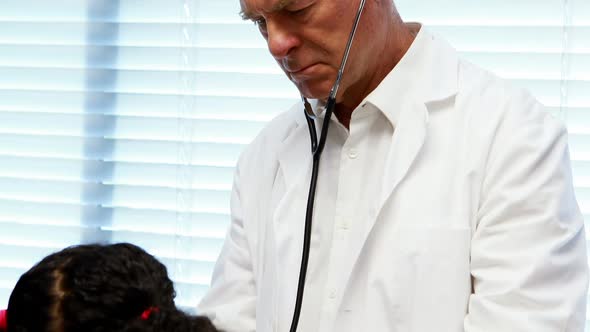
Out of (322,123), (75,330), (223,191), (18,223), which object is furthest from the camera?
(18,223)

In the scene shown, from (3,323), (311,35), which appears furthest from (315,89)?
(3,323)

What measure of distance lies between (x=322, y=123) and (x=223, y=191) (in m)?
0.62

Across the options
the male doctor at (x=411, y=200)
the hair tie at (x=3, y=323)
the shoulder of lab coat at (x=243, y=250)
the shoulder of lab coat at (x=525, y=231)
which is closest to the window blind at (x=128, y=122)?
the shoulder of lab coat at (x=243, y=250)

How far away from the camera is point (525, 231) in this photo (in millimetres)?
1309

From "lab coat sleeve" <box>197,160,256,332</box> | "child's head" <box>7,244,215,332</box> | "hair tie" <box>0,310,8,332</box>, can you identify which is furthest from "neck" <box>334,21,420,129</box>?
"hair tie" <box>0,310,8,332</box>

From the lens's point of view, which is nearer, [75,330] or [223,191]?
[75,330]

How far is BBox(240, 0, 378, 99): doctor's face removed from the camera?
1.39 m

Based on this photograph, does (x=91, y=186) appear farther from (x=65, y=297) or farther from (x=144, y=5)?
(x=65, y=297)

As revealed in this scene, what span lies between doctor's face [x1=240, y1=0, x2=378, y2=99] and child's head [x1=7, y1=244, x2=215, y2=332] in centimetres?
44

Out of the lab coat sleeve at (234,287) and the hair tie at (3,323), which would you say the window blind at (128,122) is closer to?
the lab coat sleeve at (234,287)

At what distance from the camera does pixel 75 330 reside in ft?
3.54

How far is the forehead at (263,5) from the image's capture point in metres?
1.36

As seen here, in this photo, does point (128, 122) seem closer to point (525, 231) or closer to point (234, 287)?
point (234, 287)

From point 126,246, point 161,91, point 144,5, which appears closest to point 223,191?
point 161,91
